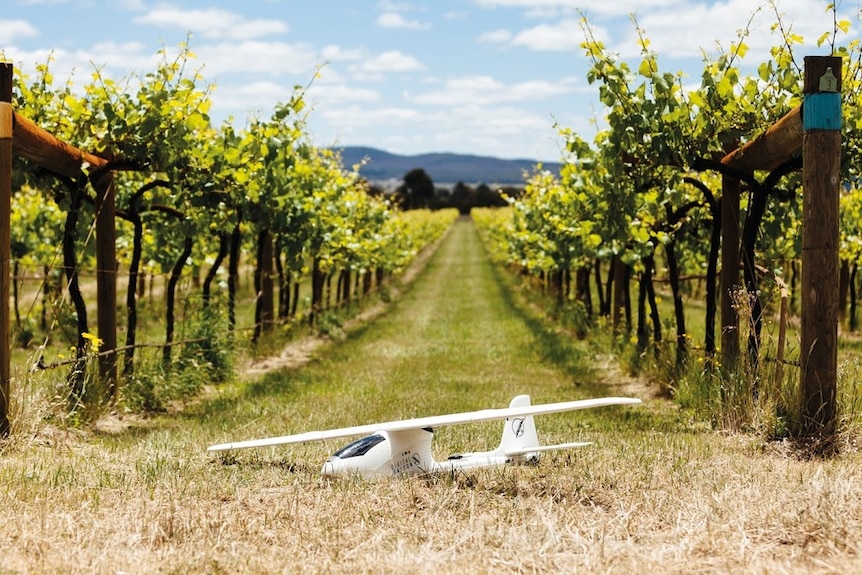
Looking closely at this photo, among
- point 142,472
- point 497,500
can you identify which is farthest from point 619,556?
point 142,472

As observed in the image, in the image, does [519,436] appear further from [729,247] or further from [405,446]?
[729,247]

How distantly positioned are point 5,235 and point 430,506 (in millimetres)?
3578

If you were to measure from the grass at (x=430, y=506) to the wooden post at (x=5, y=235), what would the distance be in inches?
12.7

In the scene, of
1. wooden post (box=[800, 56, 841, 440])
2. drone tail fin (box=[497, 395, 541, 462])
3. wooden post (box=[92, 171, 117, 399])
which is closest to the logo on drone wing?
drone tail fin (box=[497, 395, 541, 462])

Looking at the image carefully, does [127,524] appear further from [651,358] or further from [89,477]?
[651,358]

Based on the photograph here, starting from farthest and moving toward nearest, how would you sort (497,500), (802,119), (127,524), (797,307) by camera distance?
(797,307), (802,119), (497,500), (127,524)

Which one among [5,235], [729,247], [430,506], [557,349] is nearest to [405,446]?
[430,506]

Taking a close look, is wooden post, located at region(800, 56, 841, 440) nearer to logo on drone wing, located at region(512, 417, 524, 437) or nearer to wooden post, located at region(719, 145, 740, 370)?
logo on drone wing, located at region(512, 417, 524, 437)

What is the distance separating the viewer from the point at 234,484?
517 centimetres

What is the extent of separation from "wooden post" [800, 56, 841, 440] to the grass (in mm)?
379

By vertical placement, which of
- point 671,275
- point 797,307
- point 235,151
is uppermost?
point 235,151

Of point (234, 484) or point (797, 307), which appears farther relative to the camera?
point (797, 307)

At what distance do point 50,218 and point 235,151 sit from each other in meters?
9.63

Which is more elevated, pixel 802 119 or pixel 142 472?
pixel 802 119
